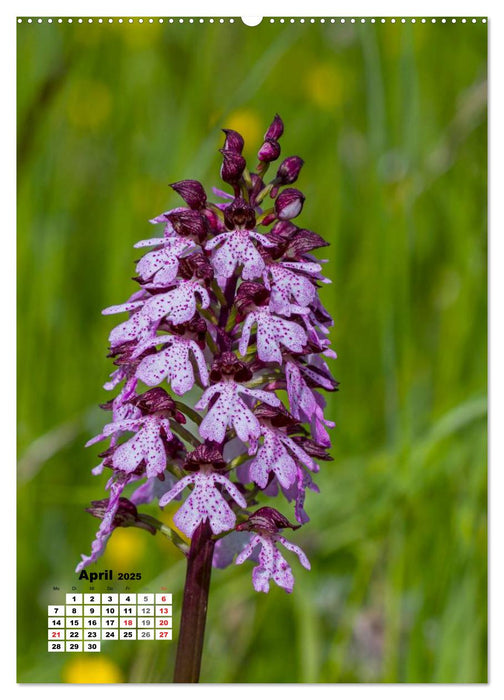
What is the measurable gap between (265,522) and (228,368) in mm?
222

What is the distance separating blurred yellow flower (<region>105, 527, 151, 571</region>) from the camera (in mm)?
2158

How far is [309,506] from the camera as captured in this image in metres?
2.47

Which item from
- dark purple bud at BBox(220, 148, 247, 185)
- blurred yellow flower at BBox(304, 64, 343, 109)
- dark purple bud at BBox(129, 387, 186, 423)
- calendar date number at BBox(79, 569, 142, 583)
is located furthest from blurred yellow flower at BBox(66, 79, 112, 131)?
dark purple bud at BBox(129, 387, 186, 423)

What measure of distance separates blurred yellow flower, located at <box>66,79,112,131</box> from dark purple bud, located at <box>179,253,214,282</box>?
148 cm

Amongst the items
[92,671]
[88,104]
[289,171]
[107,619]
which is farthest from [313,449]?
[88,104]

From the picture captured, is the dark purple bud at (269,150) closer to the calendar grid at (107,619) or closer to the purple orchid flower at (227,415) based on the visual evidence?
the purple orchid flower at (227,415)

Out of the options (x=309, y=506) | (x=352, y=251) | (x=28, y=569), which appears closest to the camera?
(x=28, y=569)

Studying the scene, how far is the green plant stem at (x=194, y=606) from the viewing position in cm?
131

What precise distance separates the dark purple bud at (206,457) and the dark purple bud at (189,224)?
30cm

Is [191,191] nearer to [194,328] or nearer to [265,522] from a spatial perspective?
[194,328]

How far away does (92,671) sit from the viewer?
1.90 m

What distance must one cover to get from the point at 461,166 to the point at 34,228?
1.15 meters

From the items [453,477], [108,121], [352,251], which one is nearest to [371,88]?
[352,251]

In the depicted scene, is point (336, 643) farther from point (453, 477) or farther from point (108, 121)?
point (108, 121)
